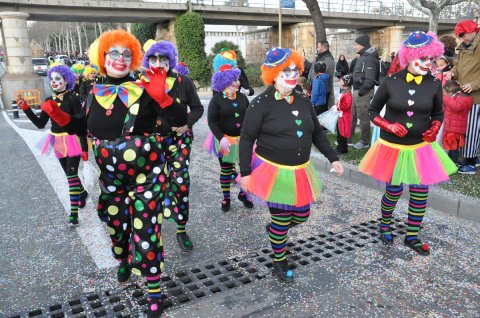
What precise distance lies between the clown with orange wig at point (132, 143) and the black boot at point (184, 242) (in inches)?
42.7

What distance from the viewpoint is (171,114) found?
3027mm

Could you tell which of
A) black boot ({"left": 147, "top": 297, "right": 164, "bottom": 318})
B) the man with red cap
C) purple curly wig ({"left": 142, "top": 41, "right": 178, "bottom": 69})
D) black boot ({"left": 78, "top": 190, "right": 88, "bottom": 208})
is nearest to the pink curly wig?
purple curly wig ({"left": 142, "top": 41, "right": 178, "bottom": 69})

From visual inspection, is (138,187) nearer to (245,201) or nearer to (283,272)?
(283,272)

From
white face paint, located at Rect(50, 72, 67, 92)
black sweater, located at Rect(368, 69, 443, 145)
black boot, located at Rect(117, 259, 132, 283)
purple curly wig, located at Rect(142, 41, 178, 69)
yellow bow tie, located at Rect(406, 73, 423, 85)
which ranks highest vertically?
purple curly wig, located at Rect(142, 41, 178, 69)

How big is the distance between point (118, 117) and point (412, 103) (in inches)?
104

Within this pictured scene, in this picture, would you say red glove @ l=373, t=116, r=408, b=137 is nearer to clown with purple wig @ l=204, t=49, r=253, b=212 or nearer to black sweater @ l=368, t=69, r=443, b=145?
black sweater @ l=368, t=69, r=443, b=145

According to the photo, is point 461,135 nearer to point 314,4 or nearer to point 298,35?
point 314,4

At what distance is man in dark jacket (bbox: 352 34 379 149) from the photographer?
755 centimetres

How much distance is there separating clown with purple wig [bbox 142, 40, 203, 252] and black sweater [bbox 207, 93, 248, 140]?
0.48 m

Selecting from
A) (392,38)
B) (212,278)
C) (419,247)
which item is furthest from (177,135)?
(392,38)

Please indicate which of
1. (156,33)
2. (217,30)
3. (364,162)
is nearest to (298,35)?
(156,33)

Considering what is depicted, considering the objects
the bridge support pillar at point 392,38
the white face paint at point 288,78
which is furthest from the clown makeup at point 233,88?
the bridge support pillar at point 392,38

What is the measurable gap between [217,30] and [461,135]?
40128 mm

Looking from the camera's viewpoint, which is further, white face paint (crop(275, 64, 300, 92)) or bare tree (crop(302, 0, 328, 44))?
bare tree (crop(302, 0, 328, 44))
